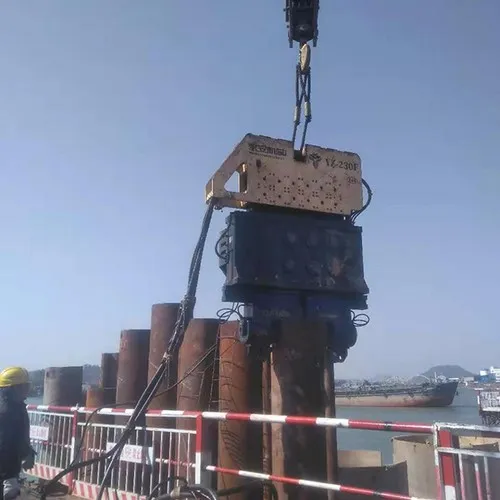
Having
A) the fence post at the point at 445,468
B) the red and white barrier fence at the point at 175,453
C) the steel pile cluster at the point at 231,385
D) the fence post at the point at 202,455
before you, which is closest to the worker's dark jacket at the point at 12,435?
the red and white barrier fence at the point at 175,453

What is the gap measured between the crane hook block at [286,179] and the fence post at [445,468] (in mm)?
2591

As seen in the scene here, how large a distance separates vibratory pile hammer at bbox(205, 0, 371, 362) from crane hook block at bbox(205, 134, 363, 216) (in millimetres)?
11

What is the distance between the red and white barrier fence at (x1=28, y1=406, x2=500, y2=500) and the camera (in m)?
3.33

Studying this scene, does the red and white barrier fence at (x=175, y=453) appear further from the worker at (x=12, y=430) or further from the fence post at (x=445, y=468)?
the worker at (x=12, y=430)

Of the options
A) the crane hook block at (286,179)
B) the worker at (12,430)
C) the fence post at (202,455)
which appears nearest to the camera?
the worker at (12,430)

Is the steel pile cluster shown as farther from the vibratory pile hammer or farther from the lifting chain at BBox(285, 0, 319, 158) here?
the lifting chain at BBox(285, 0, 319, 158)

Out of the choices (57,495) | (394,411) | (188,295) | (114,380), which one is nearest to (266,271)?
(188,295)

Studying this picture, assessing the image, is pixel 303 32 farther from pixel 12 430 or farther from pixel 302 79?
pixel 12 430

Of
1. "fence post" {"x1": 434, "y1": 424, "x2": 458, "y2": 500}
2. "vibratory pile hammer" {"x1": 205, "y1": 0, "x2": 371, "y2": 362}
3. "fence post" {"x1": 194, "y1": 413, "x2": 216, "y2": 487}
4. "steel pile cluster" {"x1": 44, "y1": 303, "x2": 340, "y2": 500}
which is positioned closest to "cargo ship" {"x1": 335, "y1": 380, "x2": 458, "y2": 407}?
"steel pile cluster" {"x1": 44, "y1": 303, "x2": 340, "y2": 500}

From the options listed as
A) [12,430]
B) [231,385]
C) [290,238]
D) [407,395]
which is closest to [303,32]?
[290,238]

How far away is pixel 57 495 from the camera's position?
662cm

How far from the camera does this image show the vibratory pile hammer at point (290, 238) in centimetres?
488

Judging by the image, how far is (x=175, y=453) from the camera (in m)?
6.05

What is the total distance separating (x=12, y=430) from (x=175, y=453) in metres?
2.02
